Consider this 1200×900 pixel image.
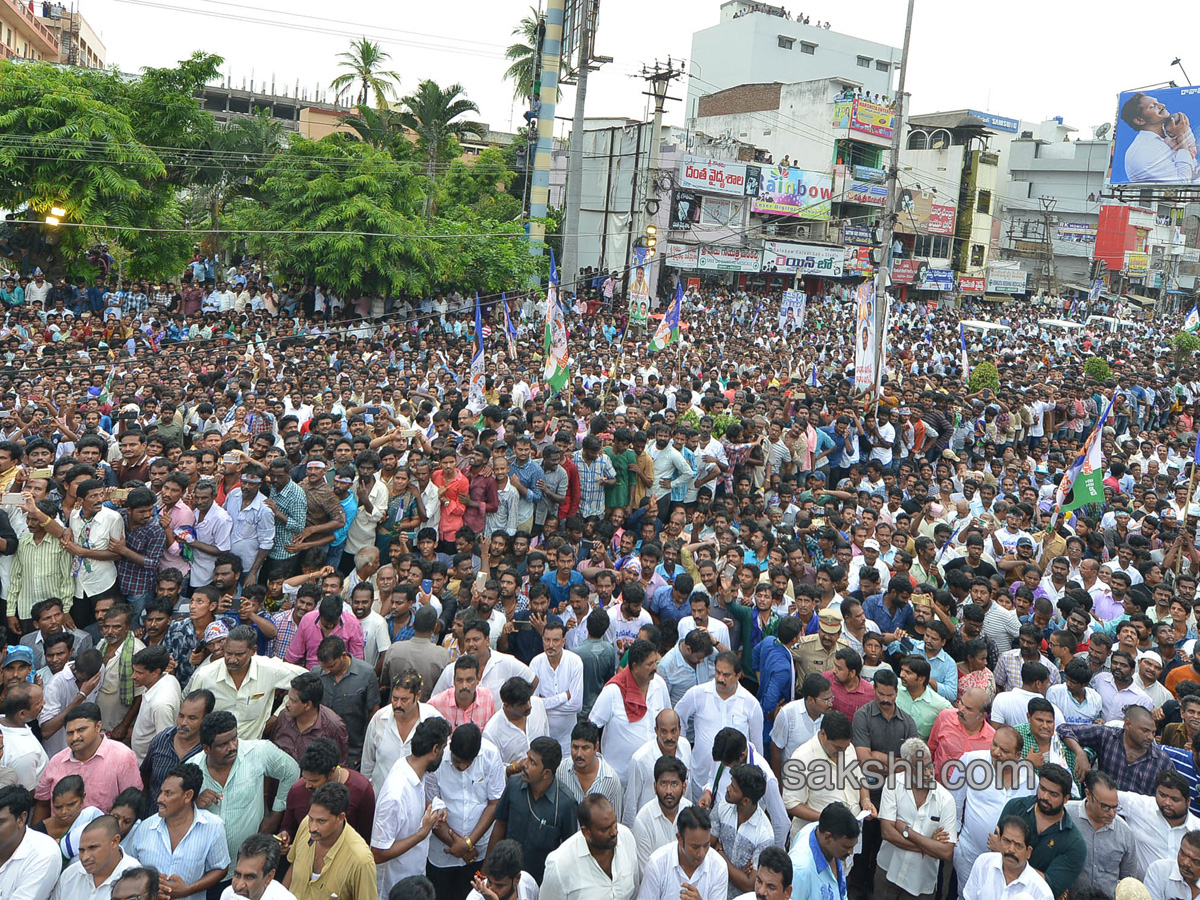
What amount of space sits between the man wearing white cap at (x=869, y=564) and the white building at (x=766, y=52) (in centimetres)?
4637

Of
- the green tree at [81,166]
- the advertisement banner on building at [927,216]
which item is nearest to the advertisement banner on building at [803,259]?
the advertisement banner on building at [927,216]

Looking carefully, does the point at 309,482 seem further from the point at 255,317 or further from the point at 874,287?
the point at 255,317

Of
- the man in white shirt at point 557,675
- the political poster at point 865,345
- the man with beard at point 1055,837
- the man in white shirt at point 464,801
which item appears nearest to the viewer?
the man with beard at point 1055,837

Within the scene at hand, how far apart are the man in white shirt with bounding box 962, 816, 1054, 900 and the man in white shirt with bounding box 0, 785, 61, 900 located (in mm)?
3888

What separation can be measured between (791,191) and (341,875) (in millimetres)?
38129

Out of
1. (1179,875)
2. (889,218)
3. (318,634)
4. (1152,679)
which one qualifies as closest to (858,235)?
(889,218)

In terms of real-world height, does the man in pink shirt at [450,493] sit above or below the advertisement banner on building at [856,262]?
below

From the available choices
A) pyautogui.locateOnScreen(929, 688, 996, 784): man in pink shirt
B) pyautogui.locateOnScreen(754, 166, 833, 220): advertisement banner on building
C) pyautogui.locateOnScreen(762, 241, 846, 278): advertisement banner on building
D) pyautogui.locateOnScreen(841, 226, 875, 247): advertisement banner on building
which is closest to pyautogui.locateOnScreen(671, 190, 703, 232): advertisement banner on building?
pyautogui.locateOnScreen(754, 166, 833, 220): advertisement banner on building

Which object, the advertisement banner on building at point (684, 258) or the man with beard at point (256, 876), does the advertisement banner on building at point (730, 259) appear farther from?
the man with beard at point (256, 876)

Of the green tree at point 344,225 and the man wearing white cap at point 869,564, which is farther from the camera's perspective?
the green tree at point 344,225

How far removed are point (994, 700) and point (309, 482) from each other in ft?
16.4

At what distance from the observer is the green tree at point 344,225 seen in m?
20.0

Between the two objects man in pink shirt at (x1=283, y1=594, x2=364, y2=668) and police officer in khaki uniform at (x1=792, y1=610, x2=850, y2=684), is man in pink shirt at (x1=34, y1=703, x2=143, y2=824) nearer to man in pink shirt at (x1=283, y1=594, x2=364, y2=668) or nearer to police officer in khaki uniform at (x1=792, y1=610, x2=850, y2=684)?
man in pink shirt at (x1=283, y1=594, x2=364, y2=668)

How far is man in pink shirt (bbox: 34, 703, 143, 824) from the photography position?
14.5ft
